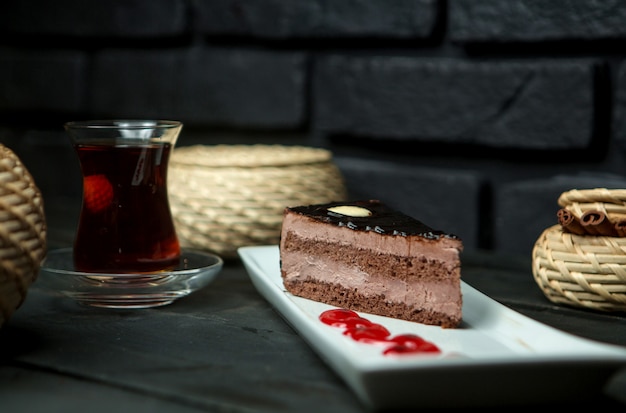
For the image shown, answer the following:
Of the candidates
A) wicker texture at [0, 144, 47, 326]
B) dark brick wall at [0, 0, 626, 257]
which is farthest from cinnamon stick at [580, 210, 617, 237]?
wicker texture at [0, 144, 47, 326]

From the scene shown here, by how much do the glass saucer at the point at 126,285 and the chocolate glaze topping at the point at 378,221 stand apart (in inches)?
6.2

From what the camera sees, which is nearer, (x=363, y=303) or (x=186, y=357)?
(x=186, y=357)

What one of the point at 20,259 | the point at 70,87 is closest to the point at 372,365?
the point at 20,259

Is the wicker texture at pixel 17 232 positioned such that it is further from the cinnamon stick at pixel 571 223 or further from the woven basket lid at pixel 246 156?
the cinnamon stick at pixel 571 223

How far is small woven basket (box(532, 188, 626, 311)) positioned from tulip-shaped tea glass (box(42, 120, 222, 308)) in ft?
1.45

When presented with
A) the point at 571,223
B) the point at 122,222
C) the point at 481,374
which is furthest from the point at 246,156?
the point at 481,374

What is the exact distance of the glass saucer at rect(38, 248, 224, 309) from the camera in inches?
41.1

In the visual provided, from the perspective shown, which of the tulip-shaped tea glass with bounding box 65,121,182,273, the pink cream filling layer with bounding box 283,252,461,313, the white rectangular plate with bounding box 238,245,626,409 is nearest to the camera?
the white rectangular plate with bounding box 238,245,626,409

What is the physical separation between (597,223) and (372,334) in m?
0.34

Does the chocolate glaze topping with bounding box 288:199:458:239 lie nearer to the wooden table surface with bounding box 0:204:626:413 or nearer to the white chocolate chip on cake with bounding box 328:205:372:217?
the white chocolate chip on cake with bounding box 328:205:372:217

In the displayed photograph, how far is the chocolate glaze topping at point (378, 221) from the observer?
3.31ft

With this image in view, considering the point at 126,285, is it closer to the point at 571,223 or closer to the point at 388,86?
the point at 571,223

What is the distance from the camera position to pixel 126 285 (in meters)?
1.05

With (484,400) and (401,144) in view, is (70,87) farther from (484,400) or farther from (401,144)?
(484,400)
